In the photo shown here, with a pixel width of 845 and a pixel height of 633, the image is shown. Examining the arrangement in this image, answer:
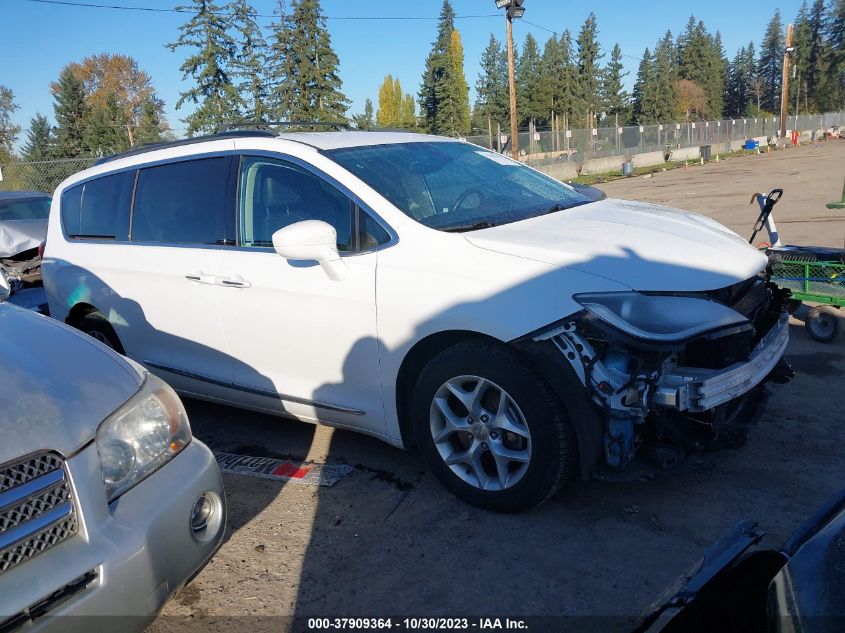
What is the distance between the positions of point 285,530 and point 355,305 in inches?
44.8

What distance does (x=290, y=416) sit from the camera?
379cm

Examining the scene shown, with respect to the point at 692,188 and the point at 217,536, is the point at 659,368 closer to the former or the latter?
the point at 217,536

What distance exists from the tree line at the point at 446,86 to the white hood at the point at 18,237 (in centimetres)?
353

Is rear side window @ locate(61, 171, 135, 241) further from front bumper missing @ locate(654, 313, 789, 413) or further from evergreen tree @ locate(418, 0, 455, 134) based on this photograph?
evergreen tree @ locate(418, 0, 455, 134)

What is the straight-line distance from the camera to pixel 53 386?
212cm

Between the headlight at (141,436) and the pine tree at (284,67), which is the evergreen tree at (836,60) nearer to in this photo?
the pine tree at (284,67)

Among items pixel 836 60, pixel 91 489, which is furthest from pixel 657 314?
pixel 836 60

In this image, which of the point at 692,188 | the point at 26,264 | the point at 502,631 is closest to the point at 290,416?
the point at 502,631

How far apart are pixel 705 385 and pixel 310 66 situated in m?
41.3

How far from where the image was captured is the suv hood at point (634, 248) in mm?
2869

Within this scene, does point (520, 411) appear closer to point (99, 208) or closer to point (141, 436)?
point (141, 436)

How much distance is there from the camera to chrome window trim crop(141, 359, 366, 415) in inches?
138

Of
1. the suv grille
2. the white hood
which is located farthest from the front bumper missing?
the white hood

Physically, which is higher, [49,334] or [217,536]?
[49,334]
